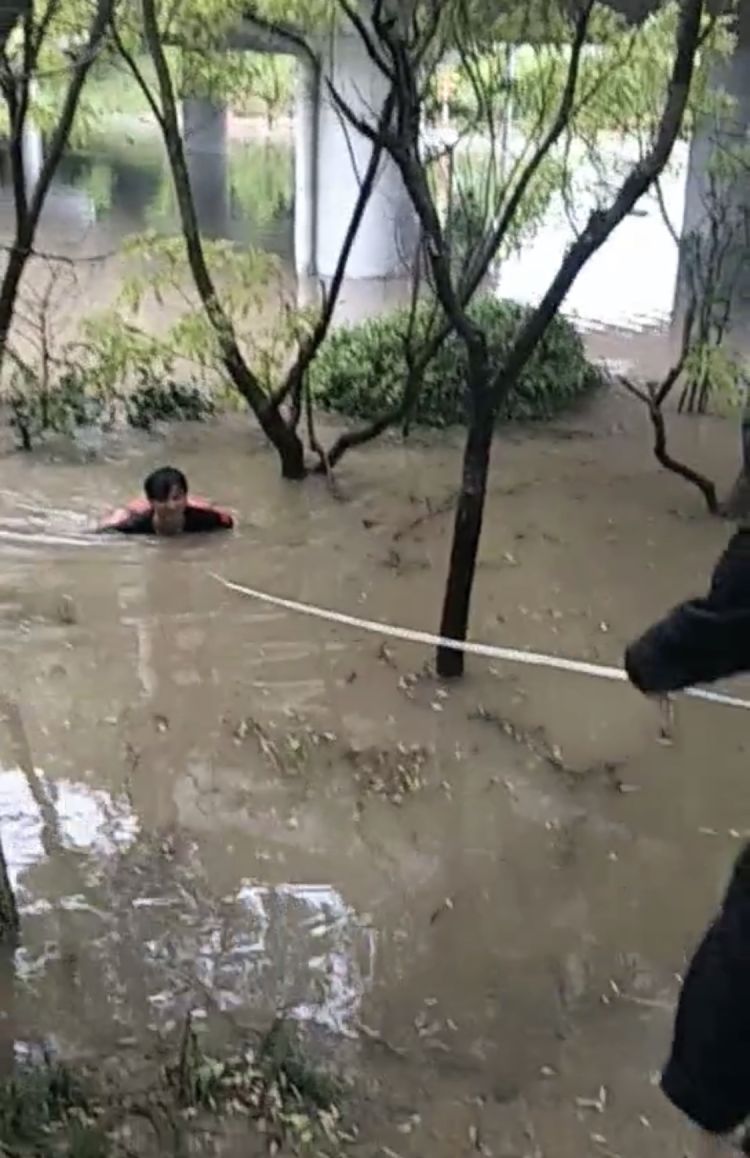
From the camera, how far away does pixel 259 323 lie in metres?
9.60

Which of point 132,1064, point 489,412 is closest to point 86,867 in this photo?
point 132,1064

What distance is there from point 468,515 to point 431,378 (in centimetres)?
400

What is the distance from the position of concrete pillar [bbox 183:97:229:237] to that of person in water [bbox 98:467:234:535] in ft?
30.1

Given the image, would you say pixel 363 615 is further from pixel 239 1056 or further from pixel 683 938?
pixel 239 1056

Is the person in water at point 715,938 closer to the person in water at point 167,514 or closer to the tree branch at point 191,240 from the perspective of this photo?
the person in water at point 167,514

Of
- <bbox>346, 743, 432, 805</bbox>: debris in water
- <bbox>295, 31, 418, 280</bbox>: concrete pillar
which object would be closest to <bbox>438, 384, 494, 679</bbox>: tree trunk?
<bbox>346, 743, 432, 805</bbox>: debris in water

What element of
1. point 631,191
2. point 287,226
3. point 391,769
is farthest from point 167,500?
point 287,226

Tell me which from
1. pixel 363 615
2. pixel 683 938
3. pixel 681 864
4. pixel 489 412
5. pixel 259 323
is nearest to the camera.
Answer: pixel 683 938

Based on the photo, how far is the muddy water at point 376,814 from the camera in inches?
128

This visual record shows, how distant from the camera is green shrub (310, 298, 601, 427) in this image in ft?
28.9

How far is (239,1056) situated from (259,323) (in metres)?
7.06

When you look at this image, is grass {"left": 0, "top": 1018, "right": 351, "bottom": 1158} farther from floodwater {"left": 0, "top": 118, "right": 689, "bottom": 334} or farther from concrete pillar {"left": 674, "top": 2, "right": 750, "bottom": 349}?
concrete pillar {"left": 674, "top": 2, "right": 750, "bottom": 349}

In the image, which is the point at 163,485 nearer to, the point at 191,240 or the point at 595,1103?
the point at 191,240

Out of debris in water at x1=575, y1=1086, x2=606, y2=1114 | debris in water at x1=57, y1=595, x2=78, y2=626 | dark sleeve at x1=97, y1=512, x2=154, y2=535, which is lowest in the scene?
debris in water at x1=57, y1=595, x2=78, y2=626
